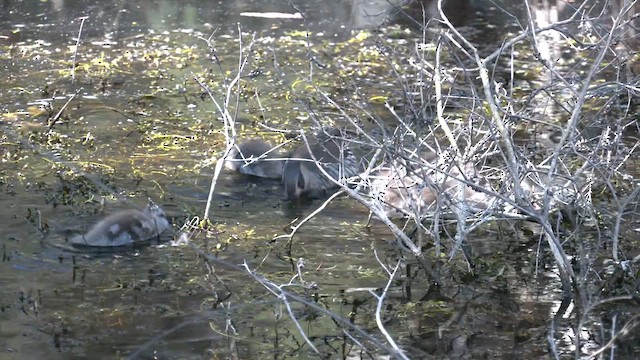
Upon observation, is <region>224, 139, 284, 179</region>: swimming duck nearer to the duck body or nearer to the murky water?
the murky water

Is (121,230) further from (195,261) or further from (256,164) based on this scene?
(256,164)

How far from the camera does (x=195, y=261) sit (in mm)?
6715

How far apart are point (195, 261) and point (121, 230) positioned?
0.54m

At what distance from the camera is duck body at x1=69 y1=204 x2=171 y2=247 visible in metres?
6.92

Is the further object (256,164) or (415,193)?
(256,164)

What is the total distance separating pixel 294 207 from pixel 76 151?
6.74ft

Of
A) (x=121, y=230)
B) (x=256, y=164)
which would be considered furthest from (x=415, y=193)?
(x=121, y=230)

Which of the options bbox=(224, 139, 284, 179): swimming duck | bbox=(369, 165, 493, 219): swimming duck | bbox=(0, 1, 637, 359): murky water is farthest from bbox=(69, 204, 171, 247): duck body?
bbox=(224, 139, 284, 179): swimming duck

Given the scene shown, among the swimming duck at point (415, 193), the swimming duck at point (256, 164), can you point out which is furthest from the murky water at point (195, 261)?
the swimming duck at point (415, 193)

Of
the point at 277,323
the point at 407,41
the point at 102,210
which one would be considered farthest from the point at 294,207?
the point at 407,41

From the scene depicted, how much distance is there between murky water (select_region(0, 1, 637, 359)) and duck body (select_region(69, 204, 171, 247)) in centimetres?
11

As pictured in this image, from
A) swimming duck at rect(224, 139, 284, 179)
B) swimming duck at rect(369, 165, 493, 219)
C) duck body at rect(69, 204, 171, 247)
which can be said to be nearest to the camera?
swimming duck at rect(369, 165, 493, 219)

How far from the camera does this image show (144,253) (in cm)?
689

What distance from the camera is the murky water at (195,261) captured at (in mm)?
5555
